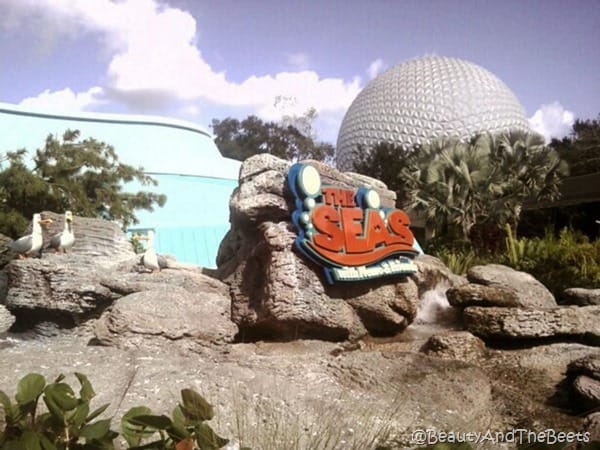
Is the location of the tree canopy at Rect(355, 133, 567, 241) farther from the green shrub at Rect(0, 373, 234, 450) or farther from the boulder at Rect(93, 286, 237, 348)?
the green shrub at Rect(0, 373, 234, 450)

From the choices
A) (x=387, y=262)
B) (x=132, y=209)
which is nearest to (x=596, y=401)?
(x=387, y=262)

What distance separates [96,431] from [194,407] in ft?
0.73

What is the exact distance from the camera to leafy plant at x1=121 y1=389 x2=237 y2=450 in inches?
47.5

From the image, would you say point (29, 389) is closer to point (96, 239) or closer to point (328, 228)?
point (328, 228)

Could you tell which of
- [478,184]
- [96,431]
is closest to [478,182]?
[478,184]

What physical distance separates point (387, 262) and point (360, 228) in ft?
1.91

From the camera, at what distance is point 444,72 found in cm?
2917

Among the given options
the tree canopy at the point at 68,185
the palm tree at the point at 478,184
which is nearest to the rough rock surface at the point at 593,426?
the tree canopy at the point at 68,185

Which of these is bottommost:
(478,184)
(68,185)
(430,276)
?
(430,276)

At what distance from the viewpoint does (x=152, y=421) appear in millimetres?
1223

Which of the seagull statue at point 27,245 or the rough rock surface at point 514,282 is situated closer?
the seagull statue at point 27,245

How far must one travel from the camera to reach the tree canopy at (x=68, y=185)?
10.1 m

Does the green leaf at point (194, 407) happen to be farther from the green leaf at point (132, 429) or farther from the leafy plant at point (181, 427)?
the green leaf at point (132, 429)

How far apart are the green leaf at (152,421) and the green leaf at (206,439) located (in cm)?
7
